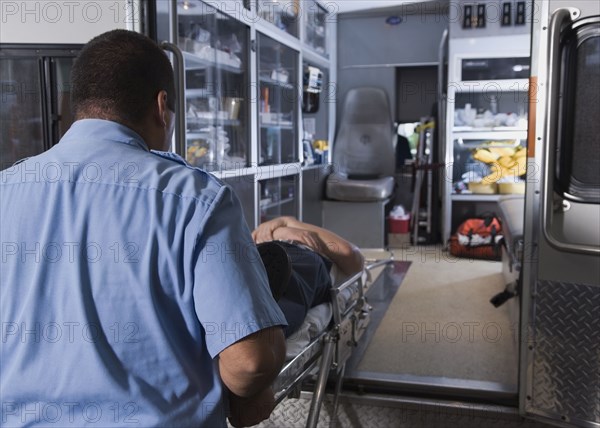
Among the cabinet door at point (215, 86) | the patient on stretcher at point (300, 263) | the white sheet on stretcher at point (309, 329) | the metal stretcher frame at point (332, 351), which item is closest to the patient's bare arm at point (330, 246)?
the patient on stretcher at point (300, 263)

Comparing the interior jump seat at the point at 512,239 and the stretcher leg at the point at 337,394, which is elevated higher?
the interior jump seat at the point at 512,239

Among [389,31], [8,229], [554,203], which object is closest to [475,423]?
[554,203]

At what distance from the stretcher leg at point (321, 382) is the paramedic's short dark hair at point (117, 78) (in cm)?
131

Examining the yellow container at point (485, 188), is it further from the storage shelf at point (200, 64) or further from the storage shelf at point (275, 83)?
the storage shelf at point (200, 64)

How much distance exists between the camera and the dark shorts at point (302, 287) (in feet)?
7.25

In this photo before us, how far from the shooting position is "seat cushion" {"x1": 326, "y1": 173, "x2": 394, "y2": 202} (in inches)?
246

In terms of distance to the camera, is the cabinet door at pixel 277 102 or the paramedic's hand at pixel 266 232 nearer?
the paramedic's hand at pixel 266 232

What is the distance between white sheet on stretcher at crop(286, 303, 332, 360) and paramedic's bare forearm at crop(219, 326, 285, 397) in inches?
29.0

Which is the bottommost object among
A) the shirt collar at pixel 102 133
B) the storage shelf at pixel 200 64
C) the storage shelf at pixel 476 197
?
the storage shelf at pixel 476 197

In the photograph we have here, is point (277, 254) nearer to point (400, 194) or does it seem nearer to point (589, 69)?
point (589, 69)

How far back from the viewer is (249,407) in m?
1.40

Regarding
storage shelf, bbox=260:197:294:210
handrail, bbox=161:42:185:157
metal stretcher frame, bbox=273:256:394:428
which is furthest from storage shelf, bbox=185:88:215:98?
metal stretcher frame, bbox=273:256:394:428

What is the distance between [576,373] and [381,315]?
1786mm

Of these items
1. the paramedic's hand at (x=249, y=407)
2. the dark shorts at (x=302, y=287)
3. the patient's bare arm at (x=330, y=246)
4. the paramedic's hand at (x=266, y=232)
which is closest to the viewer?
the paramedic's hand at (x=249, y=407)
